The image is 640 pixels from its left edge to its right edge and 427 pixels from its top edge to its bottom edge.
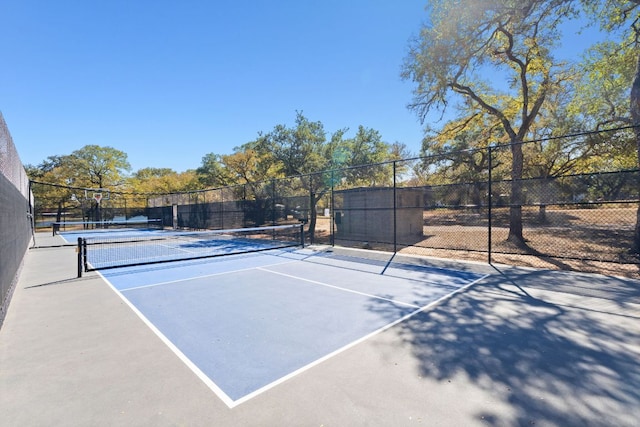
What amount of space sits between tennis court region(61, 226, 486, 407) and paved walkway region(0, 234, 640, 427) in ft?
0.79

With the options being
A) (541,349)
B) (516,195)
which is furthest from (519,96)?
(541,349)

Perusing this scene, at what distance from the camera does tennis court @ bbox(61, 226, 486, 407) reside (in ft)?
10.9

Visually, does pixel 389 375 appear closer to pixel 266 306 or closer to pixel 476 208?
pixel 266 306

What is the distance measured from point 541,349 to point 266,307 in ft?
12.7

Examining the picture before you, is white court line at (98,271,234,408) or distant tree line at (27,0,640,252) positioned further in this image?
distant tree line at (27,0,640,252)

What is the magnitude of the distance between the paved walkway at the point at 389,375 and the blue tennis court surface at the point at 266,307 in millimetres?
241

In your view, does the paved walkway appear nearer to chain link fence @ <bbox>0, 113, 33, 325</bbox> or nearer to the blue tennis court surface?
the blue tennis court surface

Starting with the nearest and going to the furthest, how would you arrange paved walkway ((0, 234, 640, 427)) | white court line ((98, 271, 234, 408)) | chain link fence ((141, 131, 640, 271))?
paved walkway ((0, 234, 640, 427)) → white court line ((98, 271, 234, 408)) → chain link fence ((141, 131, 640, 271))

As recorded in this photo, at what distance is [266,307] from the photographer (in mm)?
5160

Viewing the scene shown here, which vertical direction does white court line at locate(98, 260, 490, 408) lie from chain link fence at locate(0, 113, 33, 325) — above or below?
below

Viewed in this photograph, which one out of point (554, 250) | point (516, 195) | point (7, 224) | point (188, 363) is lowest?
point (188, 363)

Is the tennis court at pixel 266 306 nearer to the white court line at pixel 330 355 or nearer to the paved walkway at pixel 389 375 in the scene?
the white court line at pixel 330 355

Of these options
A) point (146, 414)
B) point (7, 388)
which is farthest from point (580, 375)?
point (7, 388)

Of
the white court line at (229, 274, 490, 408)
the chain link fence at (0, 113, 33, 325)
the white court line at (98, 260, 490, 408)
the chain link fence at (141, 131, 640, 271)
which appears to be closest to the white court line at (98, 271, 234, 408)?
the white court line at (98, 260, 490, 408)
